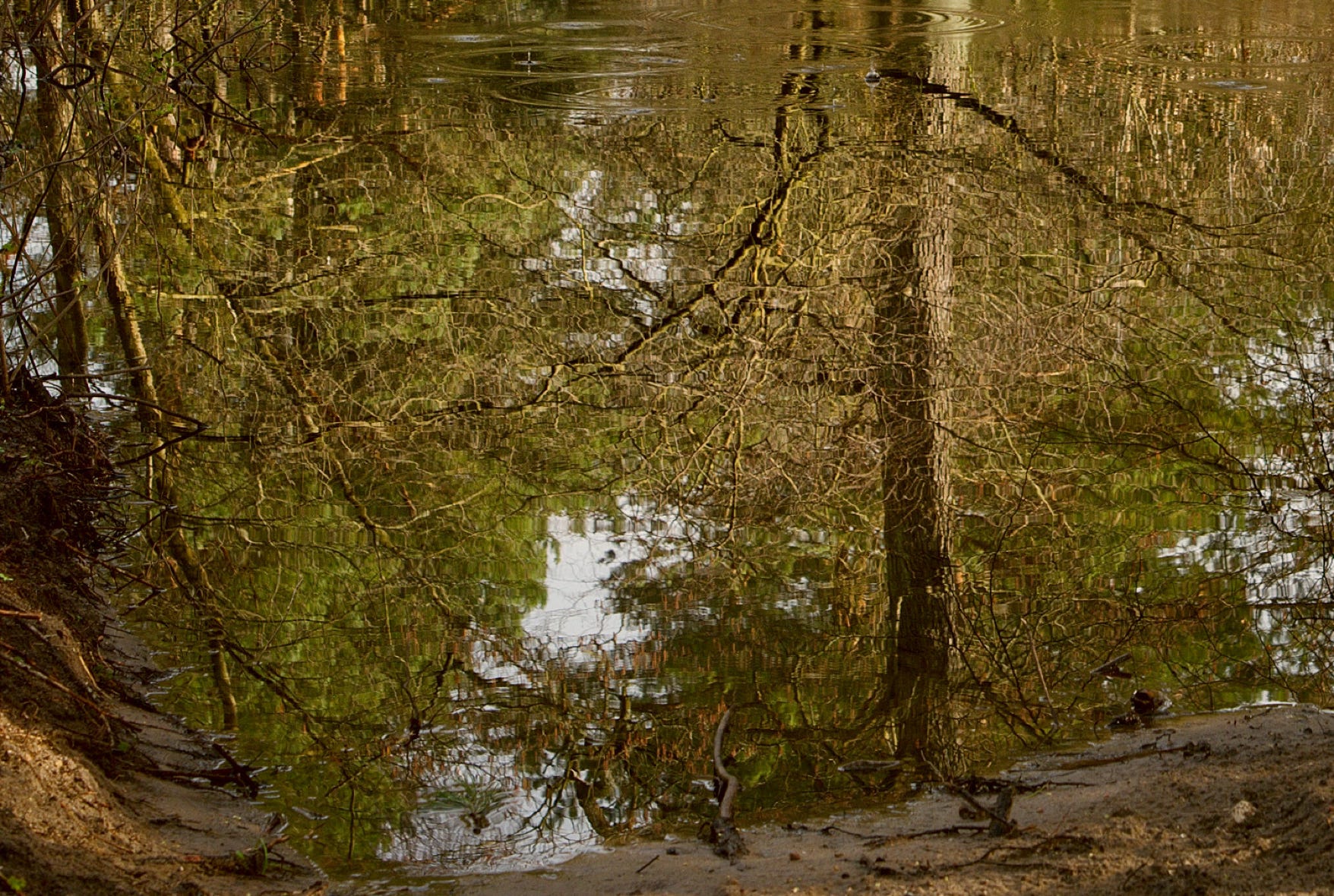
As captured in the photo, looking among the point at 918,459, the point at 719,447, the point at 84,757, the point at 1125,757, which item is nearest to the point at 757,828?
the point at 1125,757

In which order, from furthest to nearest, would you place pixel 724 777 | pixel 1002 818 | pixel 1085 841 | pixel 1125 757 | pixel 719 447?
pixel 719 447 < pixel 1125 757 < pixel 724 777 < pixel 1002 818 < pixel 1085 841

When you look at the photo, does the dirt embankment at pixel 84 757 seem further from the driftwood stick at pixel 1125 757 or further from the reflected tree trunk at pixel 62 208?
the driftwood stick at pixel 1125 757

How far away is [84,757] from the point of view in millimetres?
3322

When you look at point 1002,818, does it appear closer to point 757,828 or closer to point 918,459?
point 757,828

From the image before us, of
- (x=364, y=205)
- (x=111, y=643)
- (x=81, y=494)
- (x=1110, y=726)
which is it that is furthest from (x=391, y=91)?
(x=1110, y=726)

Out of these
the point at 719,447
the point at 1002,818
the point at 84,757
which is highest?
the point at 719,447

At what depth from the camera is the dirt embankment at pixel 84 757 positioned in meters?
2.92

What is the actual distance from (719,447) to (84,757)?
8.95 feet

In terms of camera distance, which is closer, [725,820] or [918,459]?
[725,820]

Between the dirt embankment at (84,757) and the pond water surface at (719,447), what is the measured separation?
5.7 inches

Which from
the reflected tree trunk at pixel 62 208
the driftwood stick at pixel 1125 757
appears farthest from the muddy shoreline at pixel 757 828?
the reflected tree trunk at pixel 62 208

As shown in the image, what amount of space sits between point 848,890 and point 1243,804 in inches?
33.6

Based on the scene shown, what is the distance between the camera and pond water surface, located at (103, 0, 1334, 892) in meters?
3.80

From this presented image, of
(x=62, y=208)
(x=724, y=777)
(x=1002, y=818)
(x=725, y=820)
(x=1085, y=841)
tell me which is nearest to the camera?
(x=1085, y=841)
